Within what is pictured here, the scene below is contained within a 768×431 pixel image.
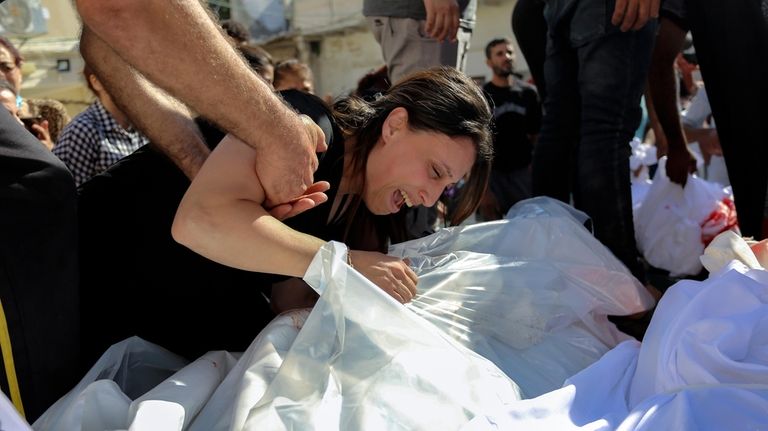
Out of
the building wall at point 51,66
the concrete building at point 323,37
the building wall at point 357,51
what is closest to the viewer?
the building wall at point 51,66

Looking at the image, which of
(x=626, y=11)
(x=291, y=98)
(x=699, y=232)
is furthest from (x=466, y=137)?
(x=699, y=232)

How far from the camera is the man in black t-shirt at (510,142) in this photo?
4.12m

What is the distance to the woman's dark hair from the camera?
1869 mm

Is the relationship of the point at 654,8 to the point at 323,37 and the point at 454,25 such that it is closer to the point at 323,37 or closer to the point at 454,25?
the point at 454,25

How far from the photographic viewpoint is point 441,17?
8.14ft

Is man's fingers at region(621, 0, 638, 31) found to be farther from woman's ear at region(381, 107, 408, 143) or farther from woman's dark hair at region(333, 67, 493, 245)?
woman's ear at region(381, 107, 408, 143)

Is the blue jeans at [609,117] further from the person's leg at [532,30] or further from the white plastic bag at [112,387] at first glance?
the white plastic bag at [112,387]

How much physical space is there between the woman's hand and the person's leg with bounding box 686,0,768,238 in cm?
115

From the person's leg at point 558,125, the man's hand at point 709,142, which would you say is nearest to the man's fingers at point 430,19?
the person's leg at point 558,125

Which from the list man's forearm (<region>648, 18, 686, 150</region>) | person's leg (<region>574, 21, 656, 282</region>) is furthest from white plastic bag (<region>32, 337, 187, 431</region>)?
man's forearm (<region>648, 18, 686, 150</region>)

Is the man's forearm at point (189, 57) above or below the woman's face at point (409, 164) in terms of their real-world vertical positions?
above

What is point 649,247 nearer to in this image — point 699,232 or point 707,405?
point 699,232

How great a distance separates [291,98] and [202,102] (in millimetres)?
448

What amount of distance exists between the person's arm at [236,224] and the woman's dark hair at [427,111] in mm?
460
